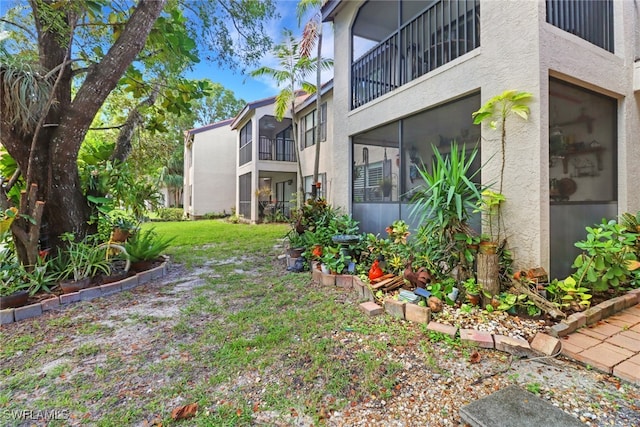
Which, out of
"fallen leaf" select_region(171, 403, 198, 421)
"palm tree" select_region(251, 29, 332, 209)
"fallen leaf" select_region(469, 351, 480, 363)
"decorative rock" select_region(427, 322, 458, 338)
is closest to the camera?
"fallen leaf" select_region(171, 403, 198, 421)

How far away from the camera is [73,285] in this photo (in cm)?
423

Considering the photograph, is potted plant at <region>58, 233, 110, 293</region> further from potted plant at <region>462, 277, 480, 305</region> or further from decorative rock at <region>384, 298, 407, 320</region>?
potted plant at <region>462, 277, 480, 305</region>

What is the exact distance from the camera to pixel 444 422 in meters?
1.86

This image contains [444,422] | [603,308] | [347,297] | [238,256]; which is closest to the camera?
[444,422]

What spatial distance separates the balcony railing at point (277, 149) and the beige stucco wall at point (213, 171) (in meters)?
6.05

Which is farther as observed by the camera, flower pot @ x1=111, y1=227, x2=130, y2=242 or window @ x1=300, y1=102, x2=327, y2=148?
window @ x1=300, y1=102, x2=327, y2=148

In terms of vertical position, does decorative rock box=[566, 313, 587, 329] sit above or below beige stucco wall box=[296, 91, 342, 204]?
below

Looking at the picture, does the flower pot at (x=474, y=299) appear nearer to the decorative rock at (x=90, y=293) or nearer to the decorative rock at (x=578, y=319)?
the decorative rock at (x=578, y=319)

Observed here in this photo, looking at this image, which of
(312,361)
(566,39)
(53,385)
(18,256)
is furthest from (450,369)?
(18,256)

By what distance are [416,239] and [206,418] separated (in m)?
3.24

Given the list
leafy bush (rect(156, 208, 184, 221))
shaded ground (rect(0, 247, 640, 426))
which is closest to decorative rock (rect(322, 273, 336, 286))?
shaded ground (rect(0, 247, 640, 426))

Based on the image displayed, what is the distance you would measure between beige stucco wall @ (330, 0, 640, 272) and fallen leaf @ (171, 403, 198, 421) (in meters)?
3.72

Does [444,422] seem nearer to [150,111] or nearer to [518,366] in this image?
[518,366]

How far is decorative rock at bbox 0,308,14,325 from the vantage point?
3.49 meters
